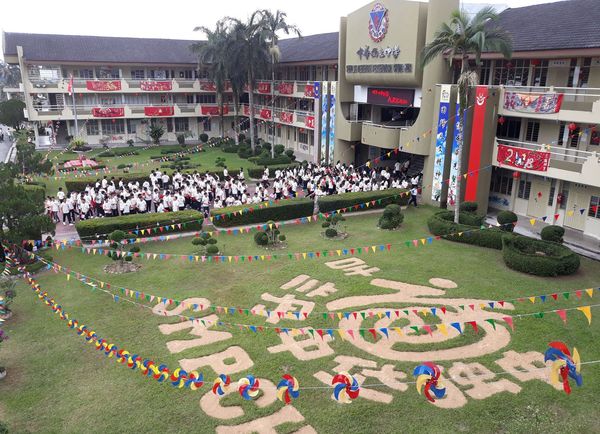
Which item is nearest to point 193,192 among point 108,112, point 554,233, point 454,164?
point 454,164

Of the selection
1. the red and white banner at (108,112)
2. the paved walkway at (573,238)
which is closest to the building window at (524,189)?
the paved walkway at (573,238)

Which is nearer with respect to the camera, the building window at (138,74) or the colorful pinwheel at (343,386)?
the colorful pinwheel at (343,386)

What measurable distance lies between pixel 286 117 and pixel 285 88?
119 inches

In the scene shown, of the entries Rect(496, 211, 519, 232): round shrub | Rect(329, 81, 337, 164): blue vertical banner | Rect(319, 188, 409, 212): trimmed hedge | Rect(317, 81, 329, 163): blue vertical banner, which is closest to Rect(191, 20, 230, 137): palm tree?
Rect(317, 81, 329, 163): blue vertical banner

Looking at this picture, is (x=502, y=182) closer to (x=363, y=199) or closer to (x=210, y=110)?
(x=363, y=199)

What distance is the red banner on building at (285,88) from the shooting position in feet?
154

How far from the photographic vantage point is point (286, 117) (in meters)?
47.6

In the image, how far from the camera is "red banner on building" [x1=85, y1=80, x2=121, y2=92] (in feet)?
162

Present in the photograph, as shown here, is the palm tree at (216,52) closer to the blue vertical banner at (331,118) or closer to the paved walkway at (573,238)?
the blue vertical banner at (331,118)

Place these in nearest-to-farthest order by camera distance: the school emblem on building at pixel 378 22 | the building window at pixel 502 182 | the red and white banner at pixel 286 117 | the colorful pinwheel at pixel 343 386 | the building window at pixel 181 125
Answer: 1. the colorful pinwheel at pixel 343 386
2. the building window at pixel 502 182
3. the school emblem on building at pixel 378 22
4. the red and white banner at pixel 286 117
5. the building window at pixel 181 125

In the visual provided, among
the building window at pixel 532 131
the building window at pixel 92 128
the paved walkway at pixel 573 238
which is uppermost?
the building window at pixel 532 131

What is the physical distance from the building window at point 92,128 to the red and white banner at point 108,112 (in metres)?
2.97

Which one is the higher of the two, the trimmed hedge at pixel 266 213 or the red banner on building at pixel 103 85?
the red banner on building at pixel 103 85

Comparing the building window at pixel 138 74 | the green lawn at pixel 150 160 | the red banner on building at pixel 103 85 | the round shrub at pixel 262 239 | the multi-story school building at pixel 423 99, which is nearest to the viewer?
the round shrub at pixel 262 239
